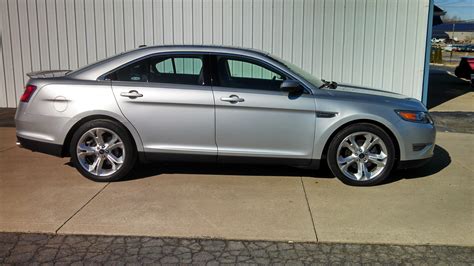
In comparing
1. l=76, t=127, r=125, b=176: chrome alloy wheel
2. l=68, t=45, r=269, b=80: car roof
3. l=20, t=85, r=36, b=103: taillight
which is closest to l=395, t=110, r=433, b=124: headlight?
l=68, t=45, r=269, b=80: car roof

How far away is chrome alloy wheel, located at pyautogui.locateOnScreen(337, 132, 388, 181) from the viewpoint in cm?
530

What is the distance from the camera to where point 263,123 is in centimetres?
525

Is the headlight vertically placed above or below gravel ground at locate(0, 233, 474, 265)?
above

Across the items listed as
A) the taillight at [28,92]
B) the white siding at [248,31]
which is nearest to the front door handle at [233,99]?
the taillight at [28,92]

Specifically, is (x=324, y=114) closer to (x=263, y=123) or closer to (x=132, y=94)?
(x=263, y=123)

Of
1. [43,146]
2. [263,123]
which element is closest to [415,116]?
[263,123]

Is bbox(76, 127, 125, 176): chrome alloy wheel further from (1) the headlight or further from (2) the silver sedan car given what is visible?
(1) the headlight

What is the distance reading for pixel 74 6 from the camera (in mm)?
9977

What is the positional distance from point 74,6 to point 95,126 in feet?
18.6

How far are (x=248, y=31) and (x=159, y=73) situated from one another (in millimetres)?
4906

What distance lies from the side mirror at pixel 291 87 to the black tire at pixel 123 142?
1.86 metres

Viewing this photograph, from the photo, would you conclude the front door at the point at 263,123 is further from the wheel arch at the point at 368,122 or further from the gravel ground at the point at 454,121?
the gravel ground at the point at 454,121

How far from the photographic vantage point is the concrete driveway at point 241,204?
4133 mm

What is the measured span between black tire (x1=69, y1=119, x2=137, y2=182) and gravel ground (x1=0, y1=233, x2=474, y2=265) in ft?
4.78
